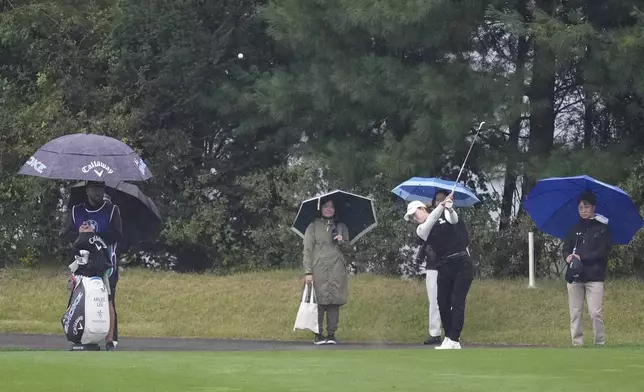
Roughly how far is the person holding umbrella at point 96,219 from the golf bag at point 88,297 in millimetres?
93

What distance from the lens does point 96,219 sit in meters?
14.2

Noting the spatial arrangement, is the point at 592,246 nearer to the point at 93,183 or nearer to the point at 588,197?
the point at 588,197

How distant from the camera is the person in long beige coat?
57.0 ft

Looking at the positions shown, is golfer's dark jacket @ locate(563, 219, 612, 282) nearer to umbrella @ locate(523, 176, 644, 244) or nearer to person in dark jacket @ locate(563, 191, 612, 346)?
person in dark jacket @ locate(563, 191, 612, 346)

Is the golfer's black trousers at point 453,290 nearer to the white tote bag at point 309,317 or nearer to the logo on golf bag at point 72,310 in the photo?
the white tote bag at point 309,317

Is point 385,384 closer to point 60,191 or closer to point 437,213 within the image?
point 437,213

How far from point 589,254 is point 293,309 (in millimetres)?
5856

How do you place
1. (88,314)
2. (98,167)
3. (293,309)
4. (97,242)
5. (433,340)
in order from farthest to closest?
(293,309)
(433,340)
(98,167)
(97,242)
(88,314)

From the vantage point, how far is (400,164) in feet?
71.4

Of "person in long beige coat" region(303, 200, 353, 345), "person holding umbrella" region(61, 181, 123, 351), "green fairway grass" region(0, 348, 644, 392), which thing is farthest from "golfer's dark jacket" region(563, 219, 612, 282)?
"person holding umbrella" region(61, 181, 123, 351)

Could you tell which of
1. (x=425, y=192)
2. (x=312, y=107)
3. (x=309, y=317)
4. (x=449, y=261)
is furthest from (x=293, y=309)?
(x=449, y=261)

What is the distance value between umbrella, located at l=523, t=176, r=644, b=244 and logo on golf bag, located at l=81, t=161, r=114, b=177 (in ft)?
15.7

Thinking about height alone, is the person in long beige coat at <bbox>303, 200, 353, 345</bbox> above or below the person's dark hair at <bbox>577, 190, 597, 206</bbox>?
below

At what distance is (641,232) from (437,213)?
6.80 metres
